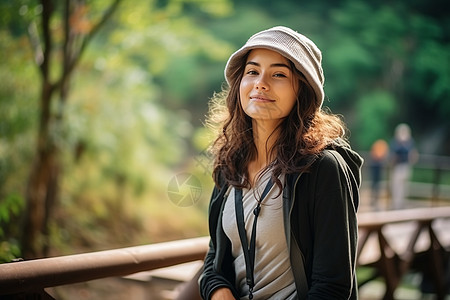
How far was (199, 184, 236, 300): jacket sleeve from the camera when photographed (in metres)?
1.60

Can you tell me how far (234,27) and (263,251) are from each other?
→ 20.1 m

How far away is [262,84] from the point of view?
5.00 feet

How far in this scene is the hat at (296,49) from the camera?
148 centimetres

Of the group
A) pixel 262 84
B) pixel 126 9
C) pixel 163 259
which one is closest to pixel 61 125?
pixel 126 9

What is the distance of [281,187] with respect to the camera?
1474 millimetres

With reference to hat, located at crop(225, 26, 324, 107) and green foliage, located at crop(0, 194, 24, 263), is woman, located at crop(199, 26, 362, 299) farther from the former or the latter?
green foliage, located at crop(0, 194, 24, 263)

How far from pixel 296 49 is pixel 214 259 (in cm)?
70

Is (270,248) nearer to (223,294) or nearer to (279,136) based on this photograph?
(223,294)

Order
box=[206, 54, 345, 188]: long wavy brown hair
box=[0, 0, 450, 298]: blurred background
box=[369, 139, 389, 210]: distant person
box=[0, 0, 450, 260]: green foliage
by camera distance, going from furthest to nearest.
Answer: box=[369, 139, 389, 210]: distant person
box=[0, 0, 450, 260]: green foliage
box=[0, 0, 450, 298]: blurred background
box=[206, 54, 345, 188]: long wavy brown hair

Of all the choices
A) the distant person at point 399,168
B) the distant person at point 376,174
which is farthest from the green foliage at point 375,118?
the distant person at point 399,168

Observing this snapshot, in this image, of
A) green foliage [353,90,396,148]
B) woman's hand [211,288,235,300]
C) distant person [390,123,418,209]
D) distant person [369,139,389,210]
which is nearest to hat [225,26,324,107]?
woman's hand [211,288,235,300]

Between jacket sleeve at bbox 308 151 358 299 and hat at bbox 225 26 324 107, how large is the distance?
0.23 m

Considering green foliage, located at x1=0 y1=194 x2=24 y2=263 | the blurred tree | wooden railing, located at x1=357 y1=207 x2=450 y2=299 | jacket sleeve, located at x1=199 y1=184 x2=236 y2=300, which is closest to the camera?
jacket sleeve, located at x1=199 y1=184 x2=236 y2=300

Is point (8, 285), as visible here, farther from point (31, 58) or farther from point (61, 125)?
point (31, 58)
